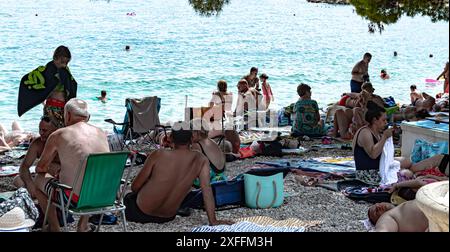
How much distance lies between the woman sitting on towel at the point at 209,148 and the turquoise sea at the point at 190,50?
27.7ft

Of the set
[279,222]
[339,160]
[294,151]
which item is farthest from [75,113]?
[294,151]

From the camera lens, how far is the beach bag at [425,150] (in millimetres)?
6891

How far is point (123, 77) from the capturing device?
27.4 meters

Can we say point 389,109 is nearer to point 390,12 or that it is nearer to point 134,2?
point 390,12

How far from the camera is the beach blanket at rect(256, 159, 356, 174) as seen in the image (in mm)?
7538

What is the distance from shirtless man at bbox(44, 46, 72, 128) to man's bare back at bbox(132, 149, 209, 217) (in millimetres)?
1693

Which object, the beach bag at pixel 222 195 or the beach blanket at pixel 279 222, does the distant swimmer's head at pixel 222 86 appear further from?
the beach blanket at pixel 279 222

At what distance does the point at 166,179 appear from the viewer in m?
5.32

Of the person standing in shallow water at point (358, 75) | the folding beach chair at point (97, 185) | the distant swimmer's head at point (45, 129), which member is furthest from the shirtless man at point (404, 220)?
the person standing in shallow water at point (358, 75)

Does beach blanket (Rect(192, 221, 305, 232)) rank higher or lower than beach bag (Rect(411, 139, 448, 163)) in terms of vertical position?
lower

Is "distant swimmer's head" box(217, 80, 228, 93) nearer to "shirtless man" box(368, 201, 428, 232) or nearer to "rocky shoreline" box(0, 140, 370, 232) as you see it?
"rocky shoreline" box(0, 140, 370, 232)

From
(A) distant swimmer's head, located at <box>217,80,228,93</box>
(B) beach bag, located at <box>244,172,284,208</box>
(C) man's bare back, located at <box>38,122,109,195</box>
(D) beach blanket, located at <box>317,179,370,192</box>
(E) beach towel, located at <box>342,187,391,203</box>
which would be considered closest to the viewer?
(C) man's bare back, located at <box>38,122,109,195</box>

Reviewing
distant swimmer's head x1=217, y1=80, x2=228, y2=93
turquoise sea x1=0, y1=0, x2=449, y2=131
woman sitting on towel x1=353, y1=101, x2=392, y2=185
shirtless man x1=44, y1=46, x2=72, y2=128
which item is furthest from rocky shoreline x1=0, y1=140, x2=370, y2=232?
turquoise sea x1=0, y1=0, x2=449, y2=131

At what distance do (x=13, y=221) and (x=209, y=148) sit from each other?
7.38 ft
